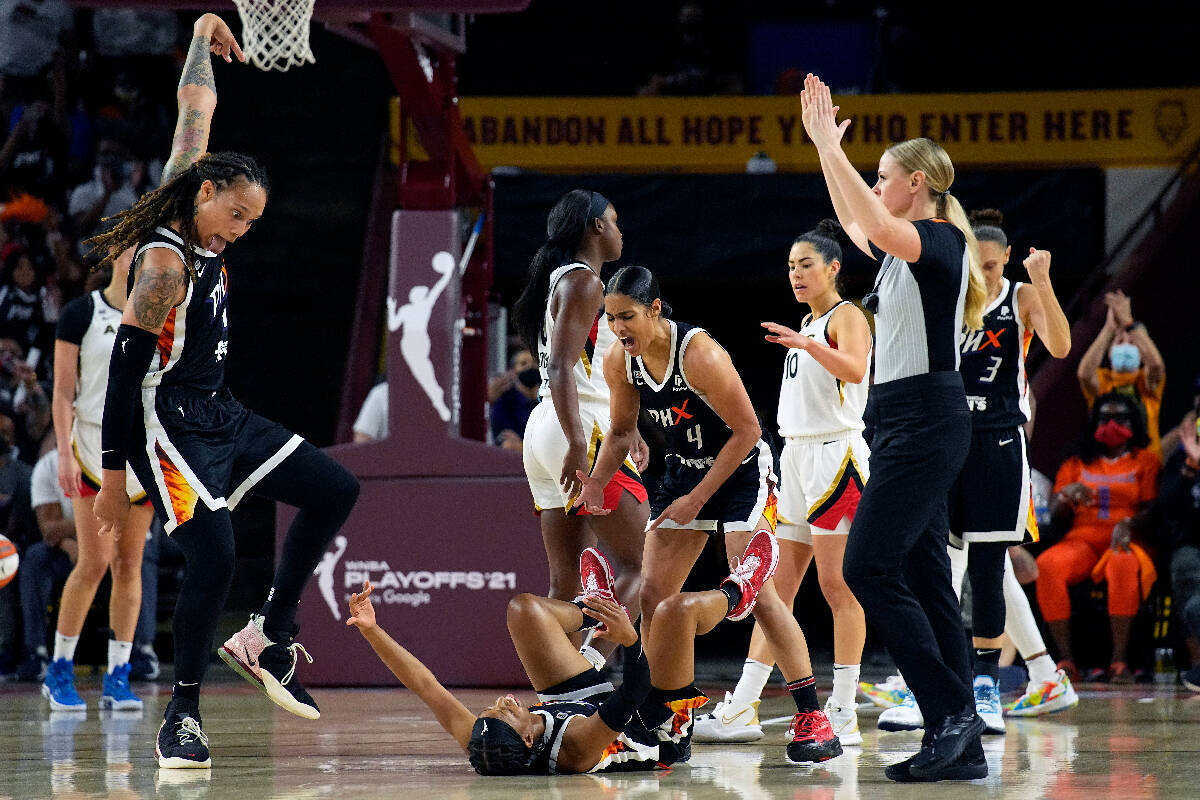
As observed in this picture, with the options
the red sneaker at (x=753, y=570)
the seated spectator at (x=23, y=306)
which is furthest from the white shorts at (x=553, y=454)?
the seated spectator at (x=23, y=306)

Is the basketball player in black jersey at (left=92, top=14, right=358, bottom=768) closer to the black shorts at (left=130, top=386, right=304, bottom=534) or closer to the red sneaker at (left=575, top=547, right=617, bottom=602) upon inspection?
the black shorts at (left=130, top=386, right=304, bottom=534)

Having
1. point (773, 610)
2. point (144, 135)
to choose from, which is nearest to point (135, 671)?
point (773, 610)

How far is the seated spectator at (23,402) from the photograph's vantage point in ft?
32.8

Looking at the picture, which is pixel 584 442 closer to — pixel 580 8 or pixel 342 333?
pixel 342 333

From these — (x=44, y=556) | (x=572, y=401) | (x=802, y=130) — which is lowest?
(x=44, y=556)

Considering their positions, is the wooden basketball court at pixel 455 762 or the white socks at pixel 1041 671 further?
the white socks at pixel 1041 671

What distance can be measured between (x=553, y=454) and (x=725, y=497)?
75 cm

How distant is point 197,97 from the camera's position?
233 inches

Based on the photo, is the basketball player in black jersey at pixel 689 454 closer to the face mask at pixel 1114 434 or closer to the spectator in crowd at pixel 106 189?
the face mask at pixel 1114 434

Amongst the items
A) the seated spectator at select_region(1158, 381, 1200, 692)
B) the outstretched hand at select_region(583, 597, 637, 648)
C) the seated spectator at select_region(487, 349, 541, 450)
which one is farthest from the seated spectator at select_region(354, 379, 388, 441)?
the outstretched hand at select_region(583, 597, 637, 648)

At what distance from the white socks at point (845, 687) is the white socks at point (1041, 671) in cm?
128

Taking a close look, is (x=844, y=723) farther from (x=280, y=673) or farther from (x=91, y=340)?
(x=91, y=340)

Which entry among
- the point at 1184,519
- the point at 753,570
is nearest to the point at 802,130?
the point at 1184,519

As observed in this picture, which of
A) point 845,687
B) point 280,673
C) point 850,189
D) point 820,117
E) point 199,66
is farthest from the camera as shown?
point 845,687
